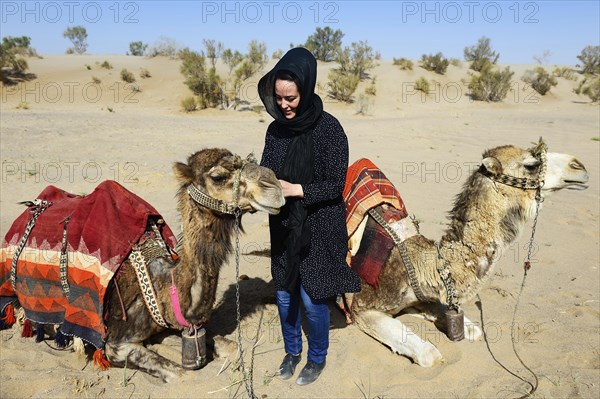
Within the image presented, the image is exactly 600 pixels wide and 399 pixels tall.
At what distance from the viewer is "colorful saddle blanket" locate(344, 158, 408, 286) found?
13.7 ft

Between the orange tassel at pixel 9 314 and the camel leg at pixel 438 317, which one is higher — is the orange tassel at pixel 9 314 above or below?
above

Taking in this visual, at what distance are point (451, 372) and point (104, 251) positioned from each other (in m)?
2.93

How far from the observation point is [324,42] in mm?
44094

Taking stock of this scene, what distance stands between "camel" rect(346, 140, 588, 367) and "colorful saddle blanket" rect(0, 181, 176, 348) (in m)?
1.97

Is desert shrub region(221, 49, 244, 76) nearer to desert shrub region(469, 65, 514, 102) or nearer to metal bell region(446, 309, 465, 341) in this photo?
desert shrub region(469, 65, 514, 102)

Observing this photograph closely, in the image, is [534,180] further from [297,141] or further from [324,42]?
[324,42]

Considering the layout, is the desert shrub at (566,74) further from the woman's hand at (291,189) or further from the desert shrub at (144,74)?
the woman's hand at (291,189)

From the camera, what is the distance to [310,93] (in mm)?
3039

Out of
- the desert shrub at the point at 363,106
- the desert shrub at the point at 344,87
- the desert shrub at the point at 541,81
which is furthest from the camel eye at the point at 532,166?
the desert shrub at the point at 541,81

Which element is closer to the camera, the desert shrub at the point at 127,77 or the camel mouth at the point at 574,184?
the camel mouth at the point at 574,184

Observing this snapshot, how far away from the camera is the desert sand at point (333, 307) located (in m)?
3.76

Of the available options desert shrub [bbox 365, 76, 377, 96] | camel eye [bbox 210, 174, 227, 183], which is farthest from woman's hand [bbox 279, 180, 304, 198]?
desert shrub [bbox 365, 76, 377, 96]

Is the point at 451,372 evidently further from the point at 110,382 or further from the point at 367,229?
the point at 110,382

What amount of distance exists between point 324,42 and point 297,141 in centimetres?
4333
